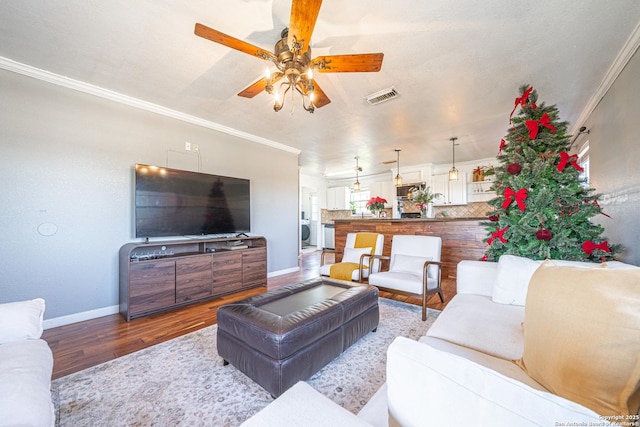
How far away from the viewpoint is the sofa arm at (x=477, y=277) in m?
2.01

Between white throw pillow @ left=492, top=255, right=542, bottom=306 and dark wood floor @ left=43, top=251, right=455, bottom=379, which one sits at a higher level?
white throw pillow @ left=492, top=255, right=542, bottom=306

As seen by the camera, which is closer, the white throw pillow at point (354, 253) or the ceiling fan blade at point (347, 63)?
the ceiling fan blade at point (347, 63)

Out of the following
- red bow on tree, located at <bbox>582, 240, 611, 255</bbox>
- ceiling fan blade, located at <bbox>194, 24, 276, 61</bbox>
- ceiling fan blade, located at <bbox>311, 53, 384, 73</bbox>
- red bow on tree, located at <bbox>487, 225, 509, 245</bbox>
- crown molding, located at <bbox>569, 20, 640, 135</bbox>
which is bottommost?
red bow on tree, located at <bbox>582, 240, 611, 255</bbox>

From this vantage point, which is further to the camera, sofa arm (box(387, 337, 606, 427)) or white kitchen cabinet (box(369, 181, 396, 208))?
white kitchen cabinet (box(369, 181, 396, 208))

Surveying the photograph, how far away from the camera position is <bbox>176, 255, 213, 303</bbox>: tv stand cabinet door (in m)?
3.02

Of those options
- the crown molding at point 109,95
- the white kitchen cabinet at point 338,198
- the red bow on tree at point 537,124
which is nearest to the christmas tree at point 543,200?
the red bow on tree at point 537,124

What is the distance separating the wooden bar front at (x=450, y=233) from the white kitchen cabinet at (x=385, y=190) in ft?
9.60

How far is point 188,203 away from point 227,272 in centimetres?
114

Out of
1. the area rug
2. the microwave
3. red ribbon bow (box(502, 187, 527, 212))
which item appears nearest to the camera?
the area rug

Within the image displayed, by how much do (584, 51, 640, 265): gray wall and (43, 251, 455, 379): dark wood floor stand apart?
1.85 m

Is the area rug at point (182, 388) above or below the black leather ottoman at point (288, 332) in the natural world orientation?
below

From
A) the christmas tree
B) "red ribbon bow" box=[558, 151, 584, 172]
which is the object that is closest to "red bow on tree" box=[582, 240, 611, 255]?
the christmas tree

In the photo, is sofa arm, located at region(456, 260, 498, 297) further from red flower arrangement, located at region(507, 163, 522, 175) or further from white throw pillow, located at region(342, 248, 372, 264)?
white throw pillow, located at region(342, 248, 372, 264)

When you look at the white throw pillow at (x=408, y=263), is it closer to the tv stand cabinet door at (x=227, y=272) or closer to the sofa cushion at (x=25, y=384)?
the tv stand cabinet door at (x=227, y=272)
